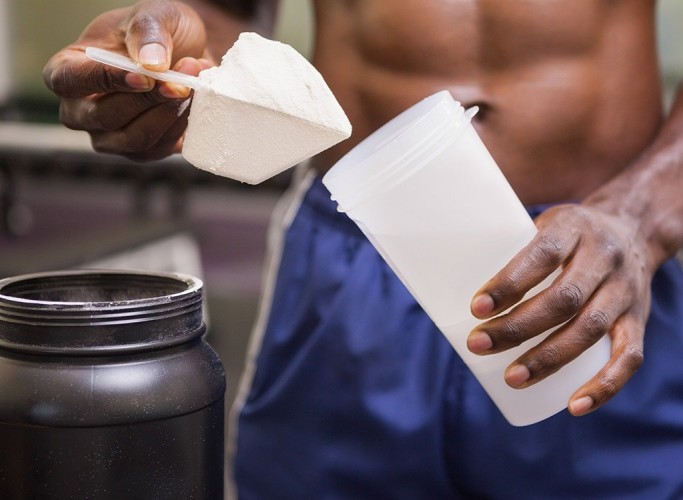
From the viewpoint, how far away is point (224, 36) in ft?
3.85

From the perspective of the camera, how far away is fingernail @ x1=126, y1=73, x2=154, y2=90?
2.30 ft

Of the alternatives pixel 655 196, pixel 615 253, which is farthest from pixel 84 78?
pixel 655 196

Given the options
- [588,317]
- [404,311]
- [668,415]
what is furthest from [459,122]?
[668,415]

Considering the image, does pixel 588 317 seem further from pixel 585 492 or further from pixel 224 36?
pixel 224 36

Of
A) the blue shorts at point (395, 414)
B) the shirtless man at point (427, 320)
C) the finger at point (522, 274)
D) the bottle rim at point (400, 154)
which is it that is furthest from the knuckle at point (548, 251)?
the blue shorts at point (395, 414)

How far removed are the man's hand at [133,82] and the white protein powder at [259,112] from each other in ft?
0.19

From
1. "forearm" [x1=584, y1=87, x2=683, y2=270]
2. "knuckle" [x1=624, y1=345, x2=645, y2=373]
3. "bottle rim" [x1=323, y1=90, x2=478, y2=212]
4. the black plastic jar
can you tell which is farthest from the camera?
"forearm" [x1=584, y1=87, x2=683, y2=270]

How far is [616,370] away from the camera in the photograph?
80 centimetres

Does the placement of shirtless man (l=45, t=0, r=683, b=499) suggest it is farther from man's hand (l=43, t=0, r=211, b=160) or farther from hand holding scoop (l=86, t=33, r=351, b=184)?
hand holding scoop (l=86, t=33, r=351, b=184)

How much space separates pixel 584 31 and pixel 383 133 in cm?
43

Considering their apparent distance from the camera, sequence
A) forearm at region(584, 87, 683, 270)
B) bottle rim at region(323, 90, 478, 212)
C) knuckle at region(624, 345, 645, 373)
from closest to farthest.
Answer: bottle rim at region(323, 90, 478, 212)
knuckle at region(624, 345, 645, 373)
forearm at region(584, 87, 683, 270)

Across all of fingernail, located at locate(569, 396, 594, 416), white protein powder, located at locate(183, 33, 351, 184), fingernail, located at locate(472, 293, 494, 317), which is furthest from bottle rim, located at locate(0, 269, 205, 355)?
fingernail, located at locate(569, 396, 594, 416)

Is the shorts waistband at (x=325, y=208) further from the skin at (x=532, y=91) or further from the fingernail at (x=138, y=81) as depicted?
the fingernail at (x=138, y=81)

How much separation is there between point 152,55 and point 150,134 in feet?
0.57
